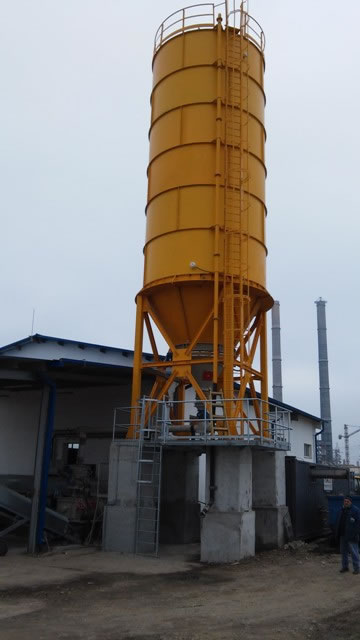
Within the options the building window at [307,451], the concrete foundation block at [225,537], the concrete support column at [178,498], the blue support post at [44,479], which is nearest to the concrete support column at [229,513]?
the concrete foundation block at [225,537]

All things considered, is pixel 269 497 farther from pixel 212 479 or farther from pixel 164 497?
pixel 164 497

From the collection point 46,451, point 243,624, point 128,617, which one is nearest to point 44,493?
point 46,451

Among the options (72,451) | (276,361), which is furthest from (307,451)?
Result: (72,451)

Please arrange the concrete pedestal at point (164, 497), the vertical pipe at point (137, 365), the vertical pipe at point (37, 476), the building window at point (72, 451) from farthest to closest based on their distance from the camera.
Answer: the building window at point (72, 451) → the vertical pipe at point (137, 365) → the concrete pedestal at point (164, 497) → the vertical pipe at point (37, 476)

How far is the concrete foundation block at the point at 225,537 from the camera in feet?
46.6

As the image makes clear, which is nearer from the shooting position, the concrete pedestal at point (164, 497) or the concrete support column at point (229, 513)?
the concrete support column at point (229, 513)

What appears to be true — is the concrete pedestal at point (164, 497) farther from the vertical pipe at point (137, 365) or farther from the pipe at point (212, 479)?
the pipe at point (212, 479)

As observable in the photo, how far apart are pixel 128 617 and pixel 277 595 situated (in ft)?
9.88

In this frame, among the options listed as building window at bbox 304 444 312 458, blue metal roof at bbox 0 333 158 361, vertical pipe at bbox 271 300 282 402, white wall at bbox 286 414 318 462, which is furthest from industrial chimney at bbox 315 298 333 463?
blue metal roof at bbox 0 333 158 361

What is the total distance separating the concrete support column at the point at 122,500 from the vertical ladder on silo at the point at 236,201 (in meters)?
3.44

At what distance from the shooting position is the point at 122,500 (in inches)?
631

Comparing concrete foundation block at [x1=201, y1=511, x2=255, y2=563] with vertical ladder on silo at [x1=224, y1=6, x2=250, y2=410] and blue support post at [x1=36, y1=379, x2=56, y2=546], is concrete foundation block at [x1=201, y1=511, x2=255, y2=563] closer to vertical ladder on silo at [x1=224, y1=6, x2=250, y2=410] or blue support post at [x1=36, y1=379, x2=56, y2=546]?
vertical ladder on silo at [x1=224, y1=6, x2=250, y2=410]

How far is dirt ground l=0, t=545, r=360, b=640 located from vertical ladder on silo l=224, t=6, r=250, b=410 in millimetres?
4821

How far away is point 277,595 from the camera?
10.4 m
